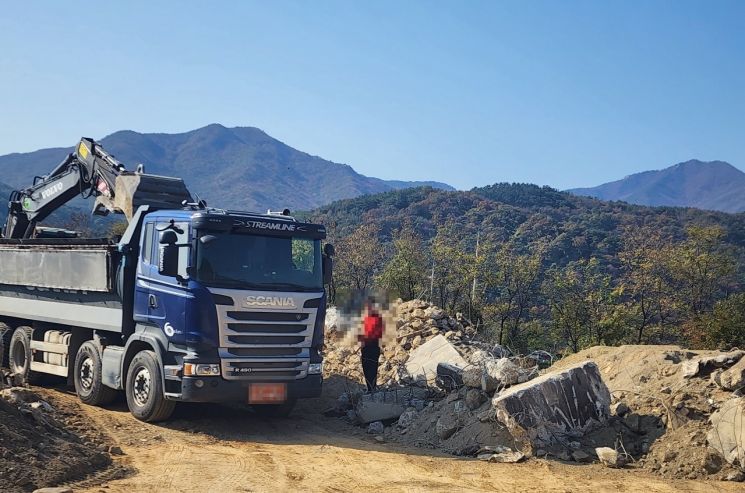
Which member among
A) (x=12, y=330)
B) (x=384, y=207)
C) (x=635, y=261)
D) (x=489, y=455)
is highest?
(x=384, y=207)

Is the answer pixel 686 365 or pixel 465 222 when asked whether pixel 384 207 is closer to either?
pixel 465 222

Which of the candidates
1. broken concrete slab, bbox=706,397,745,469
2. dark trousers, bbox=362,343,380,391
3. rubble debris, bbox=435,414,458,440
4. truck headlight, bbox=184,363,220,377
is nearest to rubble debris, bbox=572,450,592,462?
broken concrete slab, bbox=706,397,745,469

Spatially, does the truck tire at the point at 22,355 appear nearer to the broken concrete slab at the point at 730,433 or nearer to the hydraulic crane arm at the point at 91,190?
the hydraulic crane arm at the point at 91,190

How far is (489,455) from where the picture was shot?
9.47 metres

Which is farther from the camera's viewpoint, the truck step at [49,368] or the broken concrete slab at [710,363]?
the truck step at [49,368]

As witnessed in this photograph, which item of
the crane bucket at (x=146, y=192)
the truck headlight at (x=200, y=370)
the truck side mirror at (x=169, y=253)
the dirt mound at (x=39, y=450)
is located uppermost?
the crane bucket at (x=146, y=192)

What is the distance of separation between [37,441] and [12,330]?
700 cm

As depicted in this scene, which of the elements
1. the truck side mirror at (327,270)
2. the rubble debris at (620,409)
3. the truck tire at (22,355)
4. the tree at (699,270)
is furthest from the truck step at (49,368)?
the tree at (699,270)

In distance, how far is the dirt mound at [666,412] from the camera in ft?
28.9

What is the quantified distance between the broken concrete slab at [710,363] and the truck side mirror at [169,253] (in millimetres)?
7563

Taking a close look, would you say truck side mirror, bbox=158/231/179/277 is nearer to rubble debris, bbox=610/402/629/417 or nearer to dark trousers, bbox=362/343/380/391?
dark trousers, bbox=362/343/380/391

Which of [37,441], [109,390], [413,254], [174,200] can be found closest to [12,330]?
[109,390]

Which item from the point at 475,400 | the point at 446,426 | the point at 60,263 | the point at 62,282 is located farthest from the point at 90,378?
the point at 475,400

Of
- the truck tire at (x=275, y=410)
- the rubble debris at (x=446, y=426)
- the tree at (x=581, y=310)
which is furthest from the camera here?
the tree at (x=581, y=310)
